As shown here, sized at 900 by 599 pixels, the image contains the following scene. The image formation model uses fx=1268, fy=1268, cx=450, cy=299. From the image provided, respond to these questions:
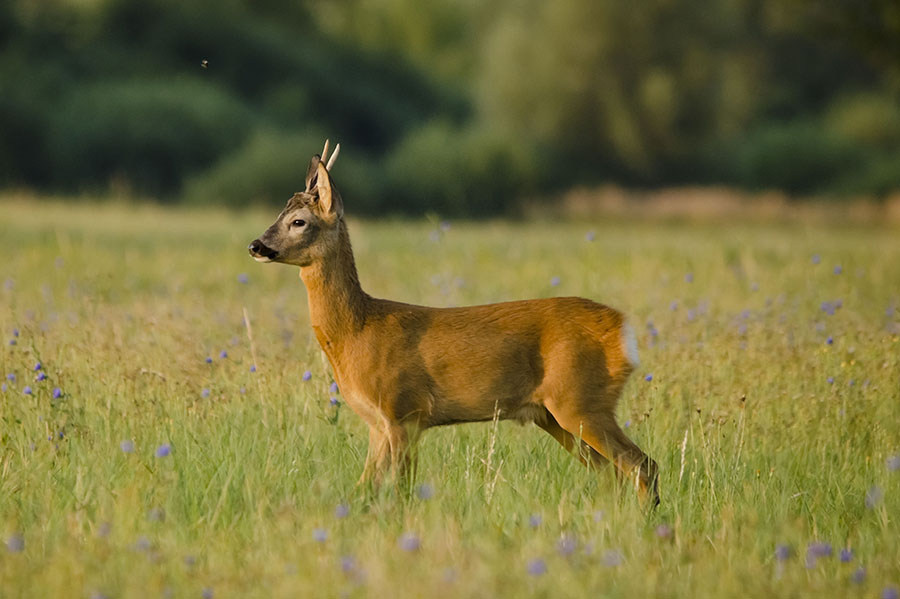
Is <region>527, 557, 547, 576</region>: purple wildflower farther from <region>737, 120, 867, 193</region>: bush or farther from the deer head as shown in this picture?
<region>737, 120, 867, 193</region>: bush

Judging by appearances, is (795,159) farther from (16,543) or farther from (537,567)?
(16,543)

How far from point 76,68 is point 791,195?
2090 centimetres

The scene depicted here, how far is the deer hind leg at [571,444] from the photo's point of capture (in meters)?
5.49

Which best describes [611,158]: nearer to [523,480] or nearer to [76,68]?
[76,68]

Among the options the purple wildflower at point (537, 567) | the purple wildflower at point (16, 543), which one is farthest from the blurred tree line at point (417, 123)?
the purple wildflower at point (537, 567)

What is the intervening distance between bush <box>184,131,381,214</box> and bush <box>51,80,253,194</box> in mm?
1077

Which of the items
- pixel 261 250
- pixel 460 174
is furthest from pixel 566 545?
pixel 460 174

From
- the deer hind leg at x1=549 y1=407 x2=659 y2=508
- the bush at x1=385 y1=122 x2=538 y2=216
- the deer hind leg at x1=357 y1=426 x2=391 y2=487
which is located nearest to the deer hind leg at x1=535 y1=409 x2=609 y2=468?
the deer hind leg at x1=549 y1=407 x2=659 y2=508

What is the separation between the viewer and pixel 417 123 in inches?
1603

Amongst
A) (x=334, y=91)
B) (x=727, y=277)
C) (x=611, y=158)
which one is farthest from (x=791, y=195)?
(x=727, y=277)

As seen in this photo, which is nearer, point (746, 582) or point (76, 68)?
point (746, 582)

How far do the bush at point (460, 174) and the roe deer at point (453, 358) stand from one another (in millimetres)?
27579

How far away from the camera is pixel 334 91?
131ft

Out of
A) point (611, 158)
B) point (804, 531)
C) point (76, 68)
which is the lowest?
point (804, 531)
